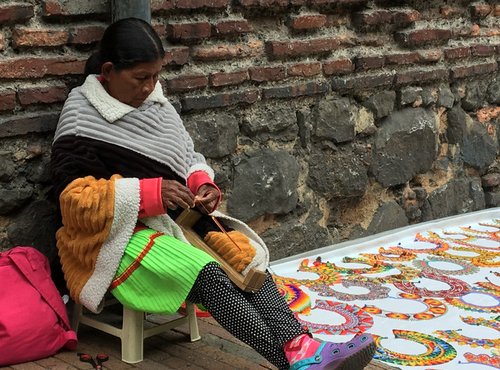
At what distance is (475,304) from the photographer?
353 centimetres

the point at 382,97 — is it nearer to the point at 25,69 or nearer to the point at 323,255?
the point at 323,255

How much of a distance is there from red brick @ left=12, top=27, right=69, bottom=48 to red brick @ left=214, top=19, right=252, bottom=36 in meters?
0.75

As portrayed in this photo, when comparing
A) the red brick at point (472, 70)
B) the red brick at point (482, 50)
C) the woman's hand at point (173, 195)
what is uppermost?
the red brick at point (482, 50)

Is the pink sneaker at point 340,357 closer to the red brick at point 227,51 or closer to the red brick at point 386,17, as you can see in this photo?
the red brick at point 227,51

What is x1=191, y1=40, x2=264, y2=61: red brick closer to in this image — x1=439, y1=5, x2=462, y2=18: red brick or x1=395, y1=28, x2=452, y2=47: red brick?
x1=395, y1=28, x2=452, y2=47: red brick

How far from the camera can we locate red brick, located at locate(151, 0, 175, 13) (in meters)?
3.34

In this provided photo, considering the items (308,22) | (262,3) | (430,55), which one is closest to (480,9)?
(430,55)

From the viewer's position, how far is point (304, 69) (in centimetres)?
398

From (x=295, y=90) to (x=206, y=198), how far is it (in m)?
1.19

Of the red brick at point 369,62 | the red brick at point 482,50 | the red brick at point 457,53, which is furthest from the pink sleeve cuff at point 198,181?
the red brick at point 482,50

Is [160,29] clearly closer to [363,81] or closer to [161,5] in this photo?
[161,5]

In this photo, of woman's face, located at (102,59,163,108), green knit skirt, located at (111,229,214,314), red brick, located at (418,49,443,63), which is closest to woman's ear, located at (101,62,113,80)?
woman's face, located at (102,59,163,108)

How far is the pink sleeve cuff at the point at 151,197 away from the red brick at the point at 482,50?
2875mm

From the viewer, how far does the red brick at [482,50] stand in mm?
4933
